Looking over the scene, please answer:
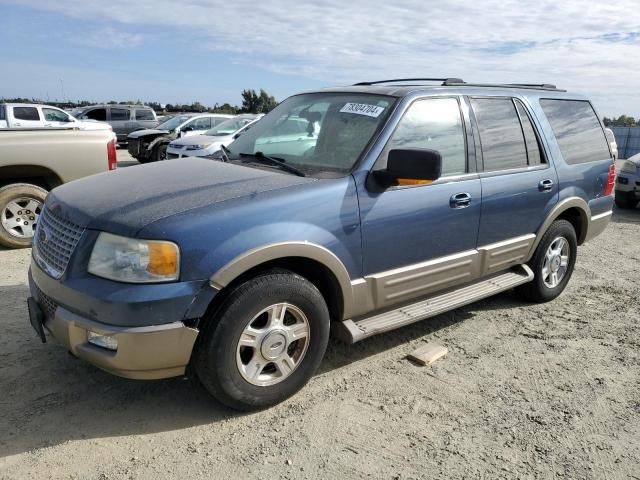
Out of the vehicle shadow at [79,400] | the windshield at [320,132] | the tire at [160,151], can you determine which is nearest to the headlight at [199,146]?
the tire at [160,151]

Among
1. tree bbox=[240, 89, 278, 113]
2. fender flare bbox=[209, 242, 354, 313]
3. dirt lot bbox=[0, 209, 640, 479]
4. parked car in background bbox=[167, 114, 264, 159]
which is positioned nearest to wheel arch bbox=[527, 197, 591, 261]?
dirt lot bbox=[0, 209, 640, 479]

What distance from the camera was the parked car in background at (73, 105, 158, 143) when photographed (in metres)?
22.0

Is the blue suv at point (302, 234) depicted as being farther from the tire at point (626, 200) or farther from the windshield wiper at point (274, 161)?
the tire at point (626, 200)

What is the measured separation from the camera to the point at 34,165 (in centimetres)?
600

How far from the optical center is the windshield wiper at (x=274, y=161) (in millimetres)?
3393

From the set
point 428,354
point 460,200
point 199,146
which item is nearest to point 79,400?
point 428,354

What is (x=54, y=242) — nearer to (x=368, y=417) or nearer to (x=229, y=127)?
(x=368, y=417)

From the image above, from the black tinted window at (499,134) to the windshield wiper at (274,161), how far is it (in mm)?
1485

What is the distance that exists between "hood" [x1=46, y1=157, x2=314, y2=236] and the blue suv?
1 centimetres

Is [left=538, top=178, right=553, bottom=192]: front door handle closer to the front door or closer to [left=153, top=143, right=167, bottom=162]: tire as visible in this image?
the front door

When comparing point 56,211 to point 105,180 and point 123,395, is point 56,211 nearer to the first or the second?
point 105,180

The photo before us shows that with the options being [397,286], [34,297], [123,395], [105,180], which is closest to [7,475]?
[123,395]

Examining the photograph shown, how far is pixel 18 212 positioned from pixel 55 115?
13.1 m

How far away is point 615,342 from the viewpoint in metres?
4.19
